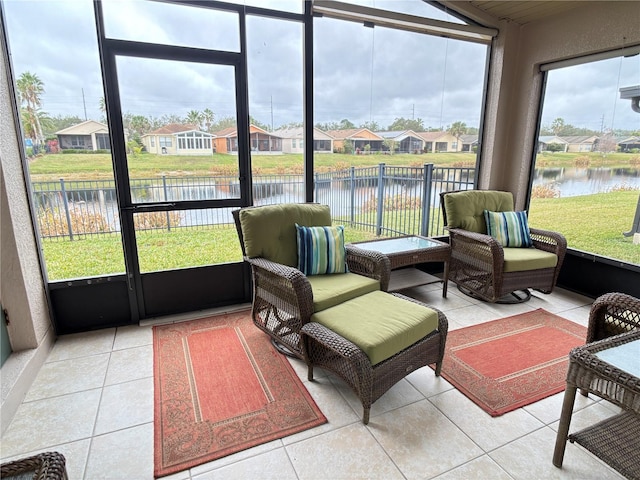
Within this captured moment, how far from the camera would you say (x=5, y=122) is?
6.92 feet

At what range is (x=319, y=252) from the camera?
2.50 m

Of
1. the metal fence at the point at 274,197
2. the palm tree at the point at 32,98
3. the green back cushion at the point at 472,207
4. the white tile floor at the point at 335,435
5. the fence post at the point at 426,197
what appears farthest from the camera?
the fence post at the point at 426,197

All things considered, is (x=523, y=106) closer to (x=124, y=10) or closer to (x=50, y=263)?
(x=124, y=10)

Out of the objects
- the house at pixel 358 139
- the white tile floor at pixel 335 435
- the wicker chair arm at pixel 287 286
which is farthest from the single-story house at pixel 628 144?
the wicker chair arm at pixel 287 286

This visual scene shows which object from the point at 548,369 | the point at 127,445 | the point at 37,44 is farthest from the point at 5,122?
the point at 548,369

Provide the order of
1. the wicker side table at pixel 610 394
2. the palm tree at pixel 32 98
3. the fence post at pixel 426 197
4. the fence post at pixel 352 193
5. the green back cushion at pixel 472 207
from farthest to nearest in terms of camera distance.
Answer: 1. the fence post at pixel 426 197
2. the fence post at pixel 352 193
3. the green back cushion at pixel 472 207
4. the palm tree at pixel 32 98
5. the wicker side table at pixel 610 394

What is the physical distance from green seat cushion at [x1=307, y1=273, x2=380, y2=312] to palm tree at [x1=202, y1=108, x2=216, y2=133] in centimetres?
144

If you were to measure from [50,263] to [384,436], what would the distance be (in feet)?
8.07

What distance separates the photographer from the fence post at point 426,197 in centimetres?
379

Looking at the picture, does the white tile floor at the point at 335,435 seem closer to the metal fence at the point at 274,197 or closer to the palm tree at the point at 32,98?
the metal fence at the point at 274,197

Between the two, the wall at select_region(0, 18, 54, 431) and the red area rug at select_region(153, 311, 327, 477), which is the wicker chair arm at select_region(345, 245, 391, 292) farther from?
the wall at select_region(0, 18, 54, 431)

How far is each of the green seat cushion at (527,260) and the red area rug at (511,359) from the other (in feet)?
1.27

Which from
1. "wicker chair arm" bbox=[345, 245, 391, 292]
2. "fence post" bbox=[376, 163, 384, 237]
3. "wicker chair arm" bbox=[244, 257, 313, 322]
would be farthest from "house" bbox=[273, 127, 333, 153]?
"wicker chair arm" bbox=[244, 257, 313, 322]

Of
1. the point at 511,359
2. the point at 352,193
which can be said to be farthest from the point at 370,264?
the point at 352,193
